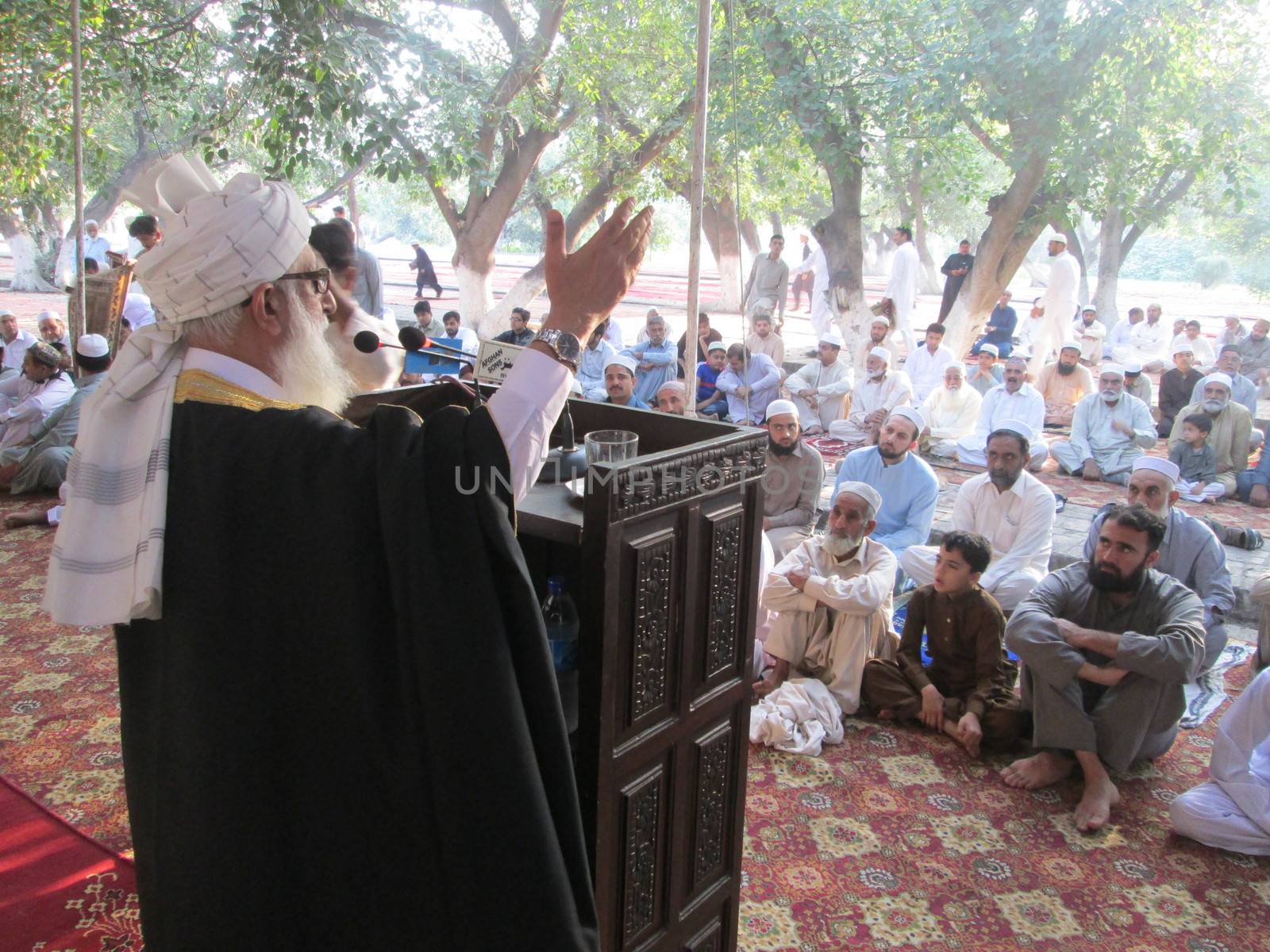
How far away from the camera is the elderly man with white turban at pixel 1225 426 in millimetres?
6957

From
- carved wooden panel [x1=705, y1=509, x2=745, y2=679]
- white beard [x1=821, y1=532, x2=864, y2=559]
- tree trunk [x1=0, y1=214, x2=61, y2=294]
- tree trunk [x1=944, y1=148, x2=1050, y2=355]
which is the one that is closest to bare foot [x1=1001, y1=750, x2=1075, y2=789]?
white beard [x1=821, y1=532, x2=864, y2=559]

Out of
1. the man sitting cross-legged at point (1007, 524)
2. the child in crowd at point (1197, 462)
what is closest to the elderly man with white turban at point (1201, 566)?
the man sitting cross-legged at point (1007, 524)

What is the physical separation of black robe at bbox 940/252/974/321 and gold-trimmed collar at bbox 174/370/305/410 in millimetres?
10193

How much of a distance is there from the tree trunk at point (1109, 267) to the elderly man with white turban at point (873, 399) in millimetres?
7902

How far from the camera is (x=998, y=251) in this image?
29.7 feet

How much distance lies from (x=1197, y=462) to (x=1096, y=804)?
181 inches

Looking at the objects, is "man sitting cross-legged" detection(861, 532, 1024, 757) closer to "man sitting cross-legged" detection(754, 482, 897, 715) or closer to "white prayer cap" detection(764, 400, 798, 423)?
"man sitting cross-legged" detection(754, 482, 897, 715)

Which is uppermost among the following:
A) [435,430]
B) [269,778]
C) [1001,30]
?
[1001,30]

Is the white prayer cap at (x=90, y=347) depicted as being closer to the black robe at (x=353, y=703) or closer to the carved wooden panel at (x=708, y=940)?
the black robe at (x=353, y=703)

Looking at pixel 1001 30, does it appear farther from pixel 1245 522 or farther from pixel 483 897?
pixel 483 897

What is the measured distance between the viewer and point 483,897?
48.3 inches

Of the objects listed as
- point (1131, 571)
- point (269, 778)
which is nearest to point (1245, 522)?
point (1131, 571)

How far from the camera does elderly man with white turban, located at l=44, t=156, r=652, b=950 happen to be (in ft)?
3.89

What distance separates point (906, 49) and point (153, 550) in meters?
7.84
